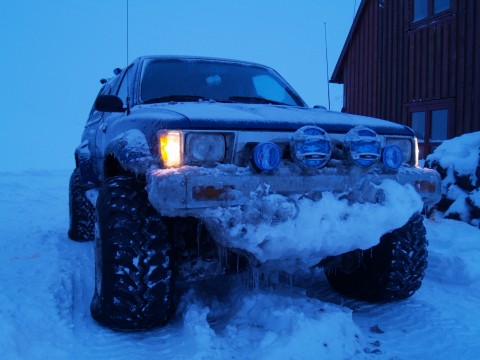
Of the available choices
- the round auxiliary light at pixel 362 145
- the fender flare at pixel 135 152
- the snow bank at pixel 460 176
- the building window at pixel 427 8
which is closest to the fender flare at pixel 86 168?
the fender flare at pixel 135 152

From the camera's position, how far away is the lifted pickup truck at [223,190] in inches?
92.6

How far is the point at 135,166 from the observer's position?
8.48 ft

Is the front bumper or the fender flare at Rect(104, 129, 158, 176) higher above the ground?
the fender flare at Rect(104, 129, 158, 176)

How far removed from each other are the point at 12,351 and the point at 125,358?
1.79 feet

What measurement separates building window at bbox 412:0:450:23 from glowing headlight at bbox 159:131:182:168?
9858 mm

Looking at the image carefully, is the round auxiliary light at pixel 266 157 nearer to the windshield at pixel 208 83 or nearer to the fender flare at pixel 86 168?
the windshield at pixel 208 83

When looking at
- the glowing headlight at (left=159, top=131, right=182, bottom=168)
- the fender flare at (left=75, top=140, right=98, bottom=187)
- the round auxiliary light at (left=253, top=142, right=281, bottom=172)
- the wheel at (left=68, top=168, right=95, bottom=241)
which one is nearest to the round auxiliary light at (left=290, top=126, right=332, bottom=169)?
the round auxiliary light at (left=253, top=142, right=281, bottom=172)

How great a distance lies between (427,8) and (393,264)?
9.55 m

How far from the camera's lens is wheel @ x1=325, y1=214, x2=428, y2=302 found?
317 centimetres

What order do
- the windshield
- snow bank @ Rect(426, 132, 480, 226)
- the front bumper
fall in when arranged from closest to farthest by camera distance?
the front bumper
the windshield
snow bank @ Rect(426, 132, 480, 226)

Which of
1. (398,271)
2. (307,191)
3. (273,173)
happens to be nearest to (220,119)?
(273,173)

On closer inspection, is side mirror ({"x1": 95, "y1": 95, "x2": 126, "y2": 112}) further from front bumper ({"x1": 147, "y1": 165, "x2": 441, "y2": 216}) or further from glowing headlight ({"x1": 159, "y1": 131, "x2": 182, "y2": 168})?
front bumper ({"x1": 147, "y1": 165, "x2": 441, "y2": 216})

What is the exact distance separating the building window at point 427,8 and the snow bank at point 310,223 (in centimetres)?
925

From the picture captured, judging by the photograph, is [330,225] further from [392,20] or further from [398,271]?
[392,20]
